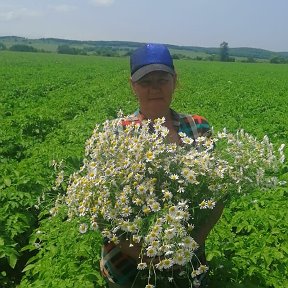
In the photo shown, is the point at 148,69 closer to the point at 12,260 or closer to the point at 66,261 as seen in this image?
the point at 66,261

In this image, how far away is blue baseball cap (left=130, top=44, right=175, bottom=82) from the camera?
9.84ft

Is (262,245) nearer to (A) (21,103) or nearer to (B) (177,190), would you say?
(B) (177,190)

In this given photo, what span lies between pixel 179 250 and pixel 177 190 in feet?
1.00

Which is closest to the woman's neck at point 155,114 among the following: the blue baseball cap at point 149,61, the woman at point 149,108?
the woman at point 149,108

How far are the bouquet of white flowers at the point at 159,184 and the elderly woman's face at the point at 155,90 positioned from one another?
19.3 inches

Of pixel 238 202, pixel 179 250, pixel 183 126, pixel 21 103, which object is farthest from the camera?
pixel 21 103

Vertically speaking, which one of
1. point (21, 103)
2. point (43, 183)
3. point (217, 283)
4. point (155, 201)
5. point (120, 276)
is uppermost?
point (155, 201)

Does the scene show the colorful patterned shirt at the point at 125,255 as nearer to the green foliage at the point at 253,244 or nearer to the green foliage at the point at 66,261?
the green foliage at the point at 66,261

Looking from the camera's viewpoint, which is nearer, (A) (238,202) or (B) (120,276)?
(B) (120,276)

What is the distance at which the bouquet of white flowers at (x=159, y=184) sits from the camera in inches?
90.6

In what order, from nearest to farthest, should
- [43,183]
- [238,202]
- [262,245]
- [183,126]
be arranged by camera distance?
[183,126] < [262,245] < [238,202] < [43,183]

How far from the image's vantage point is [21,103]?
Answer: 51.9 ft

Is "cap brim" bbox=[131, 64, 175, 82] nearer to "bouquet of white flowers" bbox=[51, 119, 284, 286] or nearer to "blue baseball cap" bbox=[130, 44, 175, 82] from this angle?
"blue baseball cap" bbox=[130, 44, 175, 82]

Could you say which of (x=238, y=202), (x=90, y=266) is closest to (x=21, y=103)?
(x=238, y=202)
